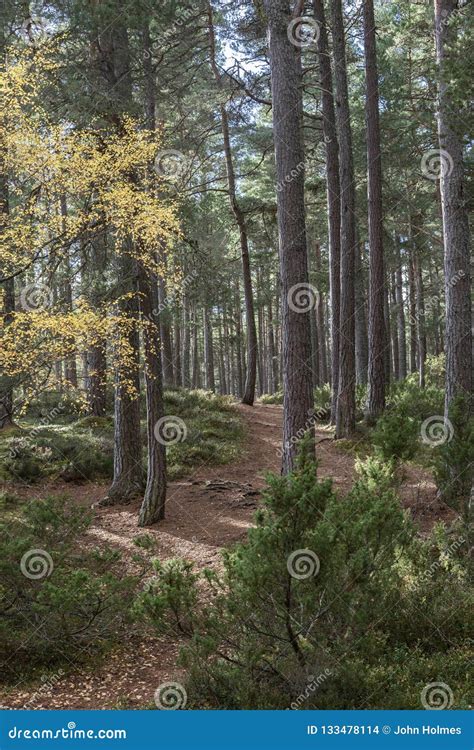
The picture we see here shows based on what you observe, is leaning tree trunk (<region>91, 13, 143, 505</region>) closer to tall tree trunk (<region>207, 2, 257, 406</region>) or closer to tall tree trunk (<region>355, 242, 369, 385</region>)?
tall tree trunk (<region>207, 2, 257, 406</region>)

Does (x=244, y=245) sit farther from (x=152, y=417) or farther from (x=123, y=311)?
(x=123, y=311)

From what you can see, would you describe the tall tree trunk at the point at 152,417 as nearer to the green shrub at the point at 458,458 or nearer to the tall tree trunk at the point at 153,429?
the tall tree trunk at the point at 153,429

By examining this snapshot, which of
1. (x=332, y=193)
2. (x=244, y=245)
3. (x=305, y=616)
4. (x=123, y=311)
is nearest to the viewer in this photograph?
(x=305, y=616)

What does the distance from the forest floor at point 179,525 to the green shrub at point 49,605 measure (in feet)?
0.82

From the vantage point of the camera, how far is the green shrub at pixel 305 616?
4.00 m

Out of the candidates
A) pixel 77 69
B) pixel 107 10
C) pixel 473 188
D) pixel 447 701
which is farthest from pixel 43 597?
pixel 473 188

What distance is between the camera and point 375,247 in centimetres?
1386

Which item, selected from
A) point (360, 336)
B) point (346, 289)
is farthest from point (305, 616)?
point (360, 336)

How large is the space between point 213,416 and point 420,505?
7639mm

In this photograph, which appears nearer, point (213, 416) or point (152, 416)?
point (152, 416)

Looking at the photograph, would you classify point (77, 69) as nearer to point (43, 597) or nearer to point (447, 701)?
point (43, 597)

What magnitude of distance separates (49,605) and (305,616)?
108 inches

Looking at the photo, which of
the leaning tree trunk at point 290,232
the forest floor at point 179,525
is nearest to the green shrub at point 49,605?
the forest floor at point 179,525

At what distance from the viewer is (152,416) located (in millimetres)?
9773
